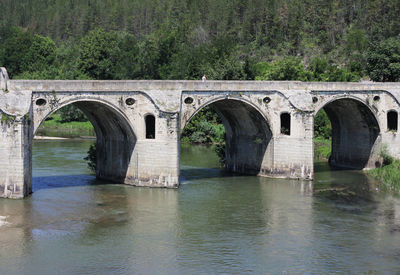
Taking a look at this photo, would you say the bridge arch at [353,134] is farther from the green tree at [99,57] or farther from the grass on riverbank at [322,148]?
the green tree at [99,57]

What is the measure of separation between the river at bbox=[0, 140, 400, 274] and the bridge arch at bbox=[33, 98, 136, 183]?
4.44 feet

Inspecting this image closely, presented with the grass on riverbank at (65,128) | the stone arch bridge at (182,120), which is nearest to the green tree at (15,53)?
the grass on riverbank at (65,128)

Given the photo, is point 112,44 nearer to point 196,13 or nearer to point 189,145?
point 196,13

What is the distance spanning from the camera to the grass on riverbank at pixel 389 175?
143 feet

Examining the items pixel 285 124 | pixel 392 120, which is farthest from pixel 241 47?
pixel 285 124

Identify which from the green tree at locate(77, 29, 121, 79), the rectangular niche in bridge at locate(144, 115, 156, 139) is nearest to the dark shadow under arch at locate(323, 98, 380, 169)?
the rectangular niche in bridge at locate(144, 115, 156, 139)

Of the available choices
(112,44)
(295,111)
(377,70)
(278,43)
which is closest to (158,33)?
(112,44)

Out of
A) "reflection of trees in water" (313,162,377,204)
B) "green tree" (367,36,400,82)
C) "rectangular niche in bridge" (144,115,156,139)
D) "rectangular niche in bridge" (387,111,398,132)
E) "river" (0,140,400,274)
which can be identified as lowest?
"river" (0,140,400,274)

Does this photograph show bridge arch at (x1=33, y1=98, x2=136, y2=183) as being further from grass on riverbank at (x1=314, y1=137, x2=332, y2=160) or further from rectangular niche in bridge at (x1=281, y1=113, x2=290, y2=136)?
grass on riverbank at (x1=314, y1=137, x2=332, y2=160)

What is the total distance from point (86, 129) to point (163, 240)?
47.8 metres

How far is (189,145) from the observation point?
63906 millimetres

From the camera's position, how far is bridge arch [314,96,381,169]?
48688mm

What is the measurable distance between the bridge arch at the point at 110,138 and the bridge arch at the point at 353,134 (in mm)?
15563

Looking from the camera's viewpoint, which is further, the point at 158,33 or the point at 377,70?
the point at 158,33
